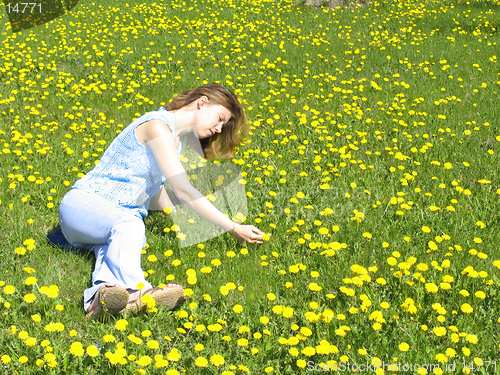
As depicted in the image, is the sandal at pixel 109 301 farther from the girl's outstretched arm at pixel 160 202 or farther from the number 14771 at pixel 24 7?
the number 14771 at pixel 24 7

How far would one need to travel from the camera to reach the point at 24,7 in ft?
32.8

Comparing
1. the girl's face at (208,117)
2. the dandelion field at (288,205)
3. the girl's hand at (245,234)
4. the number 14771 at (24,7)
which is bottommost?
the dandelion field at (288,205)

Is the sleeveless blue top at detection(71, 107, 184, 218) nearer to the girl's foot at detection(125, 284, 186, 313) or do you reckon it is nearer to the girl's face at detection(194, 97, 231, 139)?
the girl's face at detection(194, 97, 231, 139)

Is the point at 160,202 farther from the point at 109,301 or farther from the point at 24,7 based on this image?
the point at 24,7

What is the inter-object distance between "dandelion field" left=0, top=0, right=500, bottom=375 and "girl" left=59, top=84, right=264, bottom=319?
15 cm

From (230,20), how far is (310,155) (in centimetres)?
552

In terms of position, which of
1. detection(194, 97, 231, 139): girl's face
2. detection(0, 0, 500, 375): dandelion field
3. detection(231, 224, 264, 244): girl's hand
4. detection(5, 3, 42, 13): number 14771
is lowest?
detection(0, 0, 500, 375): dandelion field

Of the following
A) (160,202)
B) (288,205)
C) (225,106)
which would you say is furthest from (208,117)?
(288,205)

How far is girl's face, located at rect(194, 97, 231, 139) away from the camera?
3123 mm

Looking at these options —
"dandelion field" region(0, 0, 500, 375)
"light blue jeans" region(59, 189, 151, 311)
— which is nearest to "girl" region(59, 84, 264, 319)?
"light blue jeans" region(59, 189, 151, 311)

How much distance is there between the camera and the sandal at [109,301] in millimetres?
2244

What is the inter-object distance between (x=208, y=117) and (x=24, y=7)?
893cm

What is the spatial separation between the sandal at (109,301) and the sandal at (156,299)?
7 centimetres

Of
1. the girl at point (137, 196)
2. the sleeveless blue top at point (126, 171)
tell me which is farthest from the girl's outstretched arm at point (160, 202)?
the sleeveless blue top at point (126, 171)
